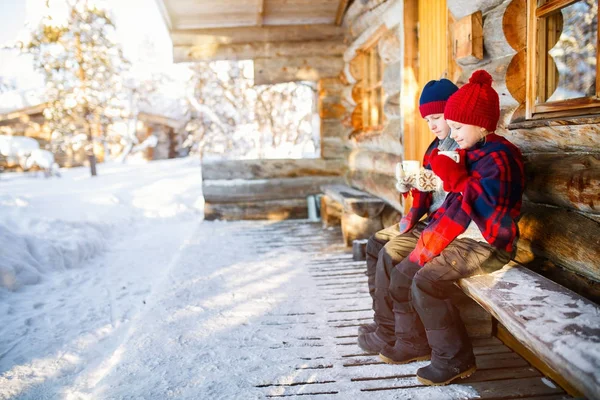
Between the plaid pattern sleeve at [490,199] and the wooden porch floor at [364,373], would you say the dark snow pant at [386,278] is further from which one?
the plaid pattern sleeve at [490,199]

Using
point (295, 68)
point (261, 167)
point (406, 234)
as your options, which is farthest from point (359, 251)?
point (295, 68)

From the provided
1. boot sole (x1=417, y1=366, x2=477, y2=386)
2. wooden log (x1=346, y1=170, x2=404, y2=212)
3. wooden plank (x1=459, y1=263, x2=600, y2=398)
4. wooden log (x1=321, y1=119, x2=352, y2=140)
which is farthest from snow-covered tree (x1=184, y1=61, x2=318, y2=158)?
wooden plank (x1=459, y1=263, x2=600, y2=398)

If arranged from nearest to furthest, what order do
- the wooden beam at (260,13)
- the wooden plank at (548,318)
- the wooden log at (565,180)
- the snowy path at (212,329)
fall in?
the wooden plank at (548,318) → the wooden log at (565,180) → the snowy path at (212,329) → the wooden beam at (260,13)

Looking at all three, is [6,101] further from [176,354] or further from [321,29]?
[176,354]

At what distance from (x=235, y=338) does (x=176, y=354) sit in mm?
435

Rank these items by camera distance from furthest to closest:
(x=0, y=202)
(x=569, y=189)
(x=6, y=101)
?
1. (x=6, y=101)
2. (x=0, y=202)
3. (x=569, y=189)

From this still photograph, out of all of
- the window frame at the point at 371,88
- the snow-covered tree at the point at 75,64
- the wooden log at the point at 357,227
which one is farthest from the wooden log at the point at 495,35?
the snow-covered tree at the point at 75,64

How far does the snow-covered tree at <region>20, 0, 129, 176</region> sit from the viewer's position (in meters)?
16.4

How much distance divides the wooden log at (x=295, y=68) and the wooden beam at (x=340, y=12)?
57 centimetres

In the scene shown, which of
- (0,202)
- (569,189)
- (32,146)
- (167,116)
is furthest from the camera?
(167,116)

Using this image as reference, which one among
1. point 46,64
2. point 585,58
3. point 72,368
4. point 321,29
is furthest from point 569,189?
point 46,64

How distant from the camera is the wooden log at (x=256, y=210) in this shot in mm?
8359

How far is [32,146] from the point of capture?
63.7ft

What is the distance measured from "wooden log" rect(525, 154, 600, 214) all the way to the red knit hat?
435 millimetres
